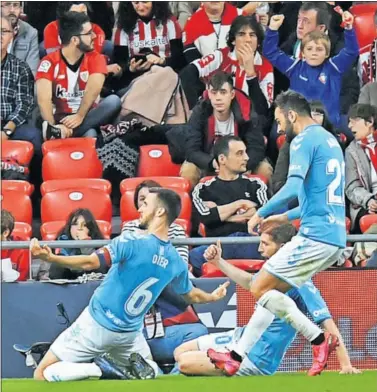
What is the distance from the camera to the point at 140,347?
28.0 feet

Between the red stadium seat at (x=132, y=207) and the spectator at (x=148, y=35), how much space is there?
132 cm

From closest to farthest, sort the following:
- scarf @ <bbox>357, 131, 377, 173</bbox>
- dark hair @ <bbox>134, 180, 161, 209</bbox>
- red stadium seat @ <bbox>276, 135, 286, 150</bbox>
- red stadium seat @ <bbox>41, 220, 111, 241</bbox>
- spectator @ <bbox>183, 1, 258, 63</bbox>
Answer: dark hair @ <bbox>134, 180, 161, 209</bbox>, red stadium seat @ <bbox>41, 220, 111, 241</bbox>, scarf @ <bbox>357, 131, 377, 173</bbox>, red stadium seat @ <bbox>276, 135, 286, 150</bbox>, spectator @ <bbox>183, 1, 258, 63</bbox>

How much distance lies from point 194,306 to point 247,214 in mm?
840

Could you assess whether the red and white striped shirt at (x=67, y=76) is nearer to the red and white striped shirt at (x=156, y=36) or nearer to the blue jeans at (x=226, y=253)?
the red and white striped shirt at (x=156, y=36)

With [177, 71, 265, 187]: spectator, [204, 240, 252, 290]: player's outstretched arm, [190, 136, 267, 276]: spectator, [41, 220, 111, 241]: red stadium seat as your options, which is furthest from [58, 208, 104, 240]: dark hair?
[177, 71, 265, 187]: spectator


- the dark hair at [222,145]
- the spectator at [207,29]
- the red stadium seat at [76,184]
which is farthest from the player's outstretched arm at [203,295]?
the spectator at [207,29]

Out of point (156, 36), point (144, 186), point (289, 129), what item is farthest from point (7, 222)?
point (156, 36)

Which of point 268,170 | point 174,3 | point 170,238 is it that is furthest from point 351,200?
point 174,3

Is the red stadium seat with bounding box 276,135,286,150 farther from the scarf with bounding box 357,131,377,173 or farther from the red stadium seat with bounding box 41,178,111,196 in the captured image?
the red stadium seat with bounding box 41,178,111,196

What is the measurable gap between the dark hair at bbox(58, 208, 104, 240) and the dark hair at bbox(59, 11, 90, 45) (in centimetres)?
161

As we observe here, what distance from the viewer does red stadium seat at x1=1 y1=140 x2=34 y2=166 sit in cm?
1005

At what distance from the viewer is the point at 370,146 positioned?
9.73m

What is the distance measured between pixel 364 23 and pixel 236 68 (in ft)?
3.73

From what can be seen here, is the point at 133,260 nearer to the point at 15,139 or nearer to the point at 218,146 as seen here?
the point at 218,146
